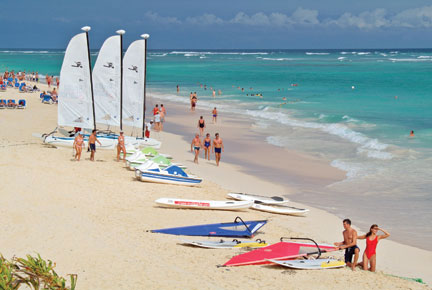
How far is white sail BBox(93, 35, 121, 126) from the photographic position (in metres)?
21.5

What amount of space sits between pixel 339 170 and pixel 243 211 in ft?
22.8

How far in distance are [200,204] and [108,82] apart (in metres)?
9.00

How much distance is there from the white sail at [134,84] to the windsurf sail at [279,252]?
39.6 ft

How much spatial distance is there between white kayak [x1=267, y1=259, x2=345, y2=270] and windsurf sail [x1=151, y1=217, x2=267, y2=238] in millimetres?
1909

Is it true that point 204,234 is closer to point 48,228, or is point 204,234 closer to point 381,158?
point 48,228

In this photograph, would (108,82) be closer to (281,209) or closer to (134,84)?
(134,84)

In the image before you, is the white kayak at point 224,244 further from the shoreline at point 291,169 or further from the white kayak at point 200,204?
the shoreline at point 291,169

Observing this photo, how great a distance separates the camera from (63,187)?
15.8 meters

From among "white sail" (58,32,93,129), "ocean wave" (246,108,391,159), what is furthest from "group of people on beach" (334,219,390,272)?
"white sail" (58,32,93,129)

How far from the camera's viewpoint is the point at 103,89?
2197 centimetres

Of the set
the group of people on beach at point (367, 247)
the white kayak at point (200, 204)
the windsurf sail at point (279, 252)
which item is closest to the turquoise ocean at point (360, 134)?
Answer: the group of people on beach at point (367, 247)

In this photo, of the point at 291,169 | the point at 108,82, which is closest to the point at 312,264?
the point at 291,169

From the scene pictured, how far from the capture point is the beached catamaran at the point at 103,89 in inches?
807

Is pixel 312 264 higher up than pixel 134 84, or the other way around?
pixel 134 84
